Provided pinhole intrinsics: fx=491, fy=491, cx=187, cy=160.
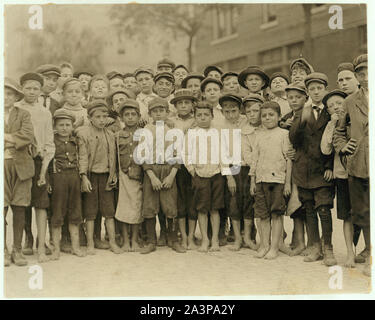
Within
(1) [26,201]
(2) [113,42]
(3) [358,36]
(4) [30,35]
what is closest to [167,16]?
(2) [113,42]

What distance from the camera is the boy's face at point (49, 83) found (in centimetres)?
511

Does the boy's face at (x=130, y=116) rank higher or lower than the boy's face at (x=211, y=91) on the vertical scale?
lower

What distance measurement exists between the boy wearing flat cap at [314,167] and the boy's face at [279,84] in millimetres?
302

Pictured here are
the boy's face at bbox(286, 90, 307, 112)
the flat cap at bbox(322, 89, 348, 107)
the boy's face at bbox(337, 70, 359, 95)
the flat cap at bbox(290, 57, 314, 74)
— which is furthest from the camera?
the flat cap at bbox(290, 57, 314, 74)

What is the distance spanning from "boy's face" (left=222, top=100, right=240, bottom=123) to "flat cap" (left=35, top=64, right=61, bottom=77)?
5.85 feet

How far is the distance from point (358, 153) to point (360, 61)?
96 centimetres

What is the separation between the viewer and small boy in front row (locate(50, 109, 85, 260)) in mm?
4895

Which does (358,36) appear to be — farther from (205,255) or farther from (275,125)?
(205,255)

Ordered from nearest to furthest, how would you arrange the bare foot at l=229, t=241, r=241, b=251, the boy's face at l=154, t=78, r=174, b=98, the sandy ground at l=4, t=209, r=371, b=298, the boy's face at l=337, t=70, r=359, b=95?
the sandy ground at l=4, t=209, r=371, b=298, the boy's face at l=337, t=70, r=359, b=95, the bare foot at l=229, t=241, r=241, b=251, the boy's face at l=154, t=78, r=174, b=98

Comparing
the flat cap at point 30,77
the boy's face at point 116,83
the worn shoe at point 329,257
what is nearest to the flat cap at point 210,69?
the boy's face at point 116,83

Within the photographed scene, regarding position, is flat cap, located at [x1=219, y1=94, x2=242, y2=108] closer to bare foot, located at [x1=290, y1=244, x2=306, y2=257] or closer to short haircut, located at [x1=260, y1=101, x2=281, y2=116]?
short haircut, located at [x1=260, y1=101, x2=281, y2=116]

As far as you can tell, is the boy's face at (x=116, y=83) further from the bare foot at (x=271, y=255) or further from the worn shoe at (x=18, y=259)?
the bare foot at (x=271, y=255)

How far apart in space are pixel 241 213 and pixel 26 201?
2171 millimetres

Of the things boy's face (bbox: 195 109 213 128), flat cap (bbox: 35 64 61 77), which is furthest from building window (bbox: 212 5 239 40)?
flat cap (bbox: 35 64 61 77)
